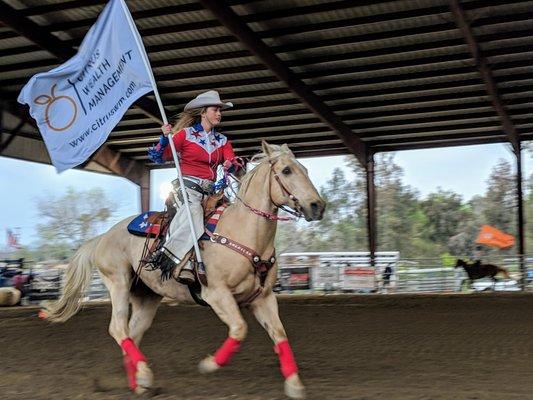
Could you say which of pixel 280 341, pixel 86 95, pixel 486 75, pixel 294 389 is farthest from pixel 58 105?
pixel 486 75

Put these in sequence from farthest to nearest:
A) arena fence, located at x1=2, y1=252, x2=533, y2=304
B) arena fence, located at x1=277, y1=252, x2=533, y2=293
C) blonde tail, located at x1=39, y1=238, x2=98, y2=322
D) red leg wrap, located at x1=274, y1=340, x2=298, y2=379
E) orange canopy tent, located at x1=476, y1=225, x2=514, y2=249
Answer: orange canopy tent, located at x1=476, y1=225, x2=514, y2=249
arena fence, located at x1=277, y1=252, x2=533, y2=293
arena fence, located at x1=2, y1=252, x2=533, y2=304
blonde tail, located at x1=39, y1=238, x2=98, y2=322
red leg wrap, located at x1=274, y1=340, x2=298, y2=379

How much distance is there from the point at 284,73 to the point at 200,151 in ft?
34.4

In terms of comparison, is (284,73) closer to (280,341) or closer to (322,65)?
(322,65)

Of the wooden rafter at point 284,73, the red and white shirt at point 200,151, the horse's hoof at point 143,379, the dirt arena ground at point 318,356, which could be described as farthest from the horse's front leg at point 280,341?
the wooden rafter at point 284,73

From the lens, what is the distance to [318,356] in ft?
20.8

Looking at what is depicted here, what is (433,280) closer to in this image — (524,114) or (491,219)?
(524,114)

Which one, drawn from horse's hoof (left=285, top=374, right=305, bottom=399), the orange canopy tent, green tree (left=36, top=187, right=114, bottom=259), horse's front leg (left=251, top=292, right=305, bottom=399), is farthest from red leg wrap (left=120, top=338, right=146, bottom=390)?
green tree (left=36, top=187, right=114, bottom=259)

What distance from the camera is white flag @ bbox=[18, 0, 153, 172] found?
561cm

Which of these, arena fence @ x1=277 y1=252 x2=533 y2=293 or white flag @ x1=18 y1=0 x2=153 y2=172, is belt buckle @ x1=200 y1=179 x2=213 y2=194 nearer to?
white flag @ x1=18 y1=0 x2=153 y2=172

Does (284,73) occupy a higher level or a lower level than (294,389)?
higher

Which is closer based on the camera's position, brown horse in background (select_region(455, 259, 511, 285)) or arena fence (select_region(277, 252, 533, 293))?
arena fence (select_region(277, 252, 533, 293))

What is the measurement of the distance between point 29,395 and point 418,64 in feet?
40.8

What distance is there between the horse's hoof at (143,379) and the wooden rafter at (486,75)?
953 centimetres

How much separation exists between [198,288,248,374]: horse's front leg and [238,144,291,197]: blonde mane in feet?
2.52
